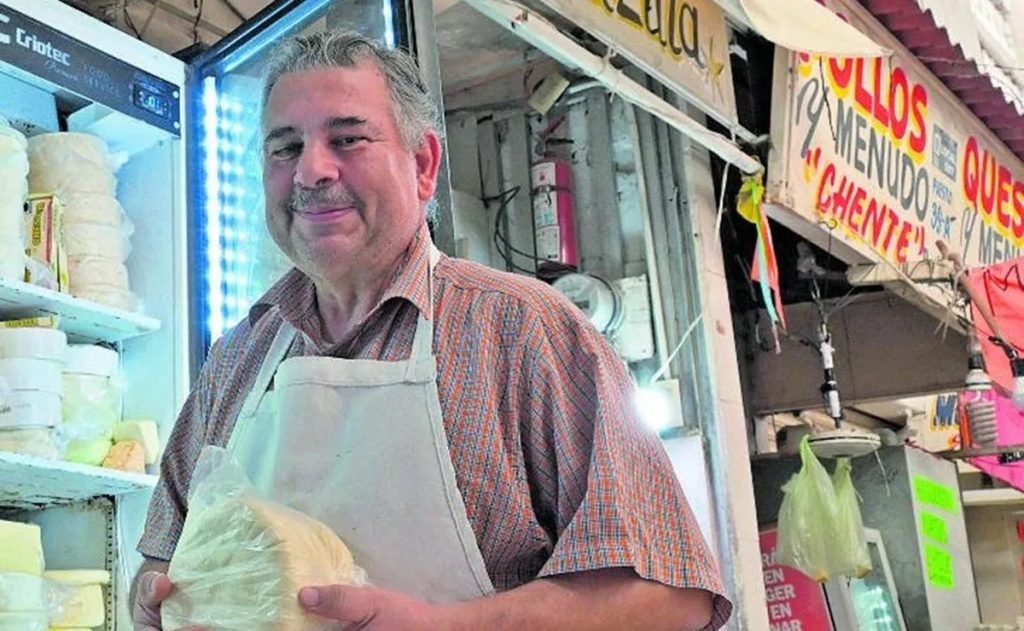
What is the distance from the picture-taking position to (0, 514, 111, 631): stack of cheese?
116 inches

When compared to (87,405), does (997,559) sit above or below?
below

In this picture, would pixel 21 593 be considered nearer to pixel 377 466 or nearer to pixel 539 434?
pixel 377 466

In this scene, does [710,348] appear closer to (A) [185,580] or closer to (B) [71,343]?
(B) [71,343]

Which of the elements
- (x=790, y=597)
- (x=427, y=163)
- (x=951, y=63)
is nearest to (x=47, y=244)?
(x=427, y=163)

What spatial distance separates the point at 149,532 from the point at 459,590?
574 mm

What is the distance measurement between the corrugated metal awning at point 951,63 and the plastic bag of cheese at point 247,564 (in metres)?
4.95

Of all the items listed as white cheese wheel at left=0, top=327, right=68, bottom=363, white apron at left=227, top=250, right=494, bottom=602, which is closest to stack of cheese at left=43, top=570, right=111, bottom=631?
white cheese wheel at left=0, top=327, right=68, bottom=363

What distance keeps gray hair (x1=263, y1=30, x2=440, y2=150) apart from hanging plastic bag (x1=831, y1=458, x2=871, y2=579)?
12.7 ft

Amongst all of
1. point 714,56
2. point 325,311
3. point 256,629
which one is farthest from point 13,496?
point 714,56

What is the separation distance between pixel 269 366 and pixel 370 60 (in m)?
0.46

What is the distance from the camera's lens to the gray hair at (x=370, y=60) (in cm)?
172

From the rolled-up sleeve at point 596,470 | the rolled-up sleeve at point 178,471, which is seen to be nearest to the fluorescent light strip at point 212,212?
the rolled-up sleeve at point 178,471

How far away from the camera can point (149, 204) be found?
142 inches

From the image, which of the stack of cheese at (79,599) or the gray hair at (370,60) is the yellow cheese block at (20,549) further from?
the gray hair at (370,60)
